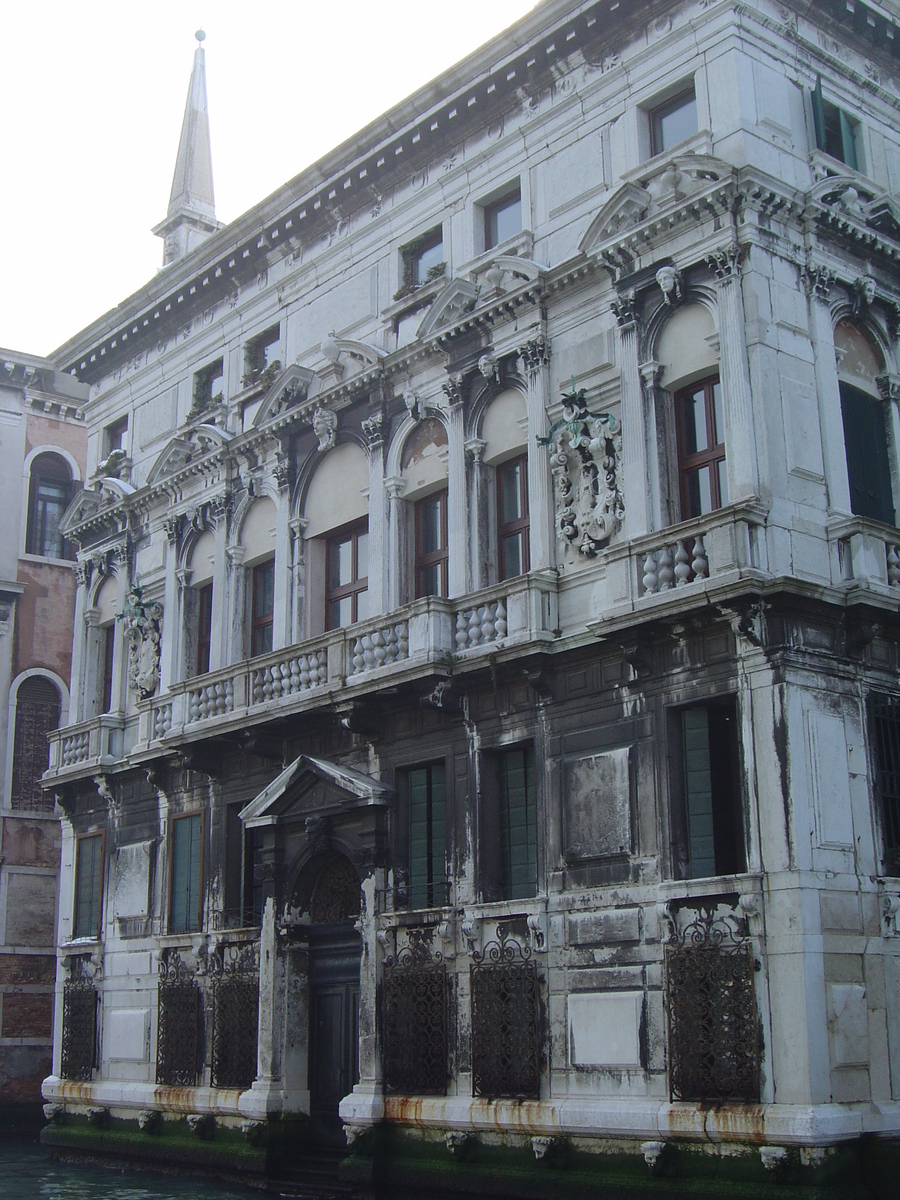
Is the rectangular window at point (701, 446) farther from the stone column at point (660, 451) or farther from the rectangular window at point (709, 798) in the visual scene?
the rectangular window at point (709, 798)

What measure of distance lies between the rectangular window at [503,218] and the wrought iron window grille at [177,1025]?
12.9 meters

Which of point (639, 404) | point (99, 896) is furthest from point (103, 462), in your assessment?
point (639, 404)

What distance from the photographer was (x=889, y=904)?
51.7 feet

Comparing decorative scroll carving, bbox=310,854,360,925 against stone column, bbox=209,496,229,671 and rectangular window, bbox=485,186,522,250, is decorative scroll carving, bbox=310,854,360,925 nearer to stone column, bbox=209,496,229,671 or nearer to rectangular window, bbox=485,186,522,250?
stone column, bbox=209,496,229,671

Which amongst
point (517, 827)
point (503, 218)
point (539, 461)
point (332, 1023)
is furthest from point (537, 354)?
point (332, 1023)

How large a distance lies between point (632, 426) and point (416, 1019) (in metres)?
8.28

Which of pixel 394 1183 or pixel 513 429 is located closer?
pixel 394 1183

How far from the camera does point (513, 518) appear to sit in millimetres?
20016

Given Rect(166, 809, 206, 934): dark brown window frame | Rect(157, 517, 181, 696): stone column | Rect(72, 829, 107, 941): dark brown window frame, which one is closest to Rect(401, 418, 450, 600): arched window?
Rect(166, 809, 206, 934): dark brown window frame

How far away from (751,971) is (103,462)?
66.4 feet

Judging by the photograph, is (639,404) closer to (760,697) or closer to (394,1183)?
(760,697)

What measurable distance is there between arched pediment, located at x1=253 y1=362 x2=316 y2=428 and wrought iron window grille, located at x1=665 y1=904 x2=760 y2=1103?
12042mm

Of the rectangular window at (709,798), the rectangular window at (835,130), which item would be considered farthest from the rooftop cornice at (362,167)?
the rectangular window at (709,798)

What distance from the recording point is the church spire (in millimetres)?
33438
